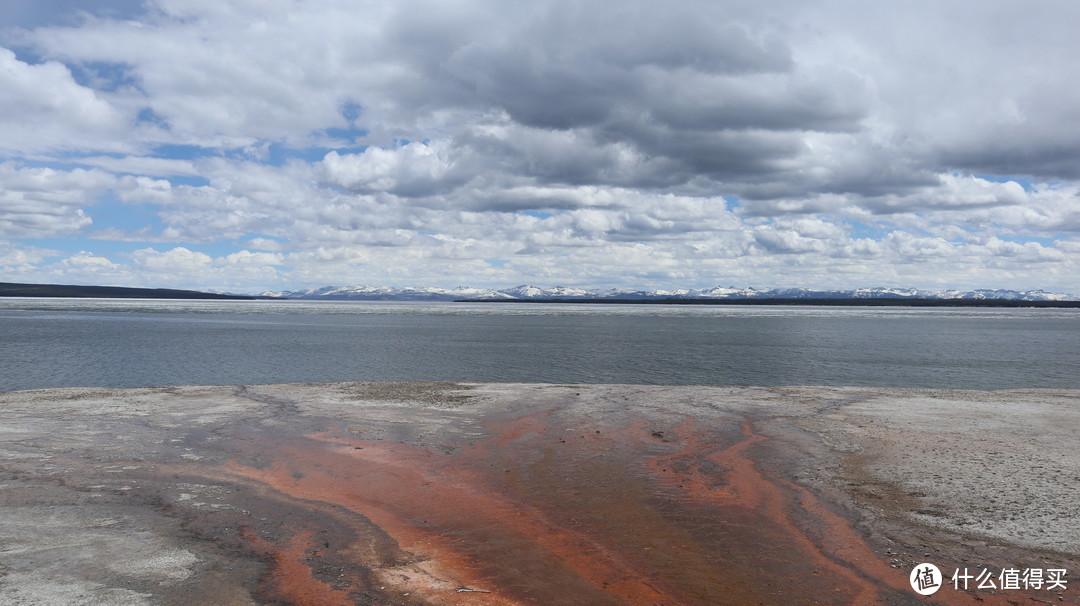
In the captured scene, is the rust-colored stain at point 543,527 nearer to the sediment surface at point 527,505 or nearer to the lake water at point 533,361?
the sediment surface at point 527,505

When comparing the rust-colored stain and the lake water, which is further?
the lake water

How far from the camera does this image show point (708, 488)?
16438 millimetres

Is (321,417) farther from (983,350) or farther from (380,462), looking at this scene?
(983,350)

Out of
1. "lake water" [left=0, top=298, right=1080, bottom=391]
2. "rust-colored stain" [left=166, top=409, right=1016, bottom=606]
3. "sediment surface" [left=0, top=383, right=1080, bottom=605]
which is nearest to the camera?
"rust-colored stain" [left=166, top=409, right=1016, bottom=606]

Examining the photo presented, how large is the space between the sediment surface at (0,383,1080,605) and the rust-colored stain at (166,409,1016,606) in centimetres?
6

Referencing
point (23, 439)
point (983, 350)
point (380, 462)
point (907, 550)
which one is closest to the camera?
point (907, 550)

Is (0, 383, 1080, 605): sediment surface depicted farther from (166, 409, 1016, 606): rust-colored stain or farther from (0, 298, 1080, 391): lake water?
(0, 298, 1080, 391): lake water

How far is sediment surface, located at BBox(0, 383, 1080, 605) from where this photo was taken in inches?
418

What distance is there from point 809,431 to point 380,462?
15.3 metres

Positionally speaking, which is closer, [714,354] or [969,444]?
[969,444]

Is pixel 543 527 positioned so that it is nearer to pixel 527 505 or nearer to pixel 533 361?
pixel 527 505

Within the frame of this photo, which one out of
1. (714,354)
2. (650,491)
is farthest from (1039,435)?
(714,354)

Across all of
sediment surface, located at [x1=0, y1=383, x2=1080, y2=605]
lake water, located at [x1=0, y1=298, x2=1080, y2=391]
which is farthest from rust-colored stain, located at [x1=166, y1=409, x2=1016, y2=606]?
lake water, located at [x1=0, y1=298, x2=1080, y2=391]

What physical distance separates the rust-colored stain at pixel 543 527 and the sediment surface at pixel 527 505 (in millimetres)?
62
